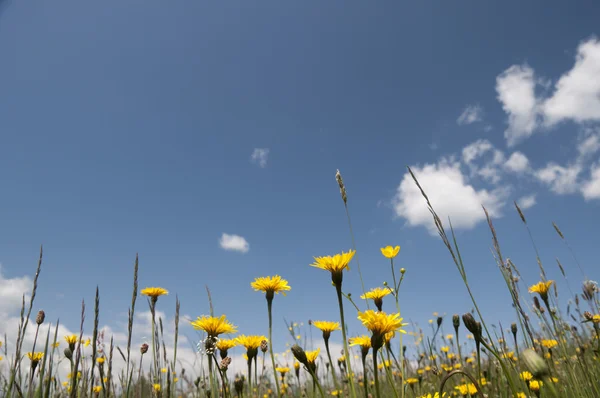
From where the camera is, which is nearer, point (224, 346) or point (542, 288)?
point (224, 346)

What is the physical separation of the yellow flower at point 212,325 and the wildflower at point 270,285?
308 mm

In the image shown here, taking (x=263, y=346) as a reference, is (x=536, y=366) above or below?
below

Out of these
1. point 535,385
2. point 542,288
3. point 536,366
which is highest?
point 542,288

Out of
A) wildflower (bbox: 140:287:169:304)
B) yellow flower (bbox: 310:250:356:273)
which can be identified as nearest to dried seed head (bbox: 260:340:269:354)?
yellow flower (bbox: 310:250:356:273)

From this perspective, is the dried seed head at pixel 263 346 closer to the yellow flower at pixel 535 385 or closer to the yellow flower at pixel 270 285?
the yellow flower at pixel 270 285

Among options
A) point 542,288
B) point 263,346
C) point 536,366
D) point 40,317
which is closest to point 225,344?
point 263,346

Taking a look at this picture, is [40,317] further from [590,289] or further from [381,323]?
[590,289]

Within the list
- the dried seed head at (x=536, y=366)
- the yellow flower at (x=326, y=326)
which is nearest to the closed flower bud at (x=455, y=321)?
the yellow flower at (x=326, y=326)

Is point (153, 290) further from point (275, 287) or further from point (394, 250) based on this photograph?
point (394, 250)

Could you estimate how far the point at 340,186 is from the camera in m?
3.06

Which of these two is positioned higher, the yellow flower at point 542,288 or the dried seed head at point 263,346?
the yellow flower at point 542,288

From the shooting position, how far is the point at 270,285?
8.36 ft

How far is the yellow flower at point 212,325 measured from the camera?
7.81 ft

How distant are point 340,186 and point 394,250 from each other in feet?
2.22
